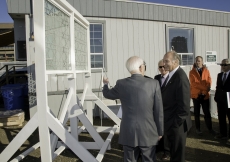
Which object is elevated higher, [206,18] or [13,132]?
[206,18]

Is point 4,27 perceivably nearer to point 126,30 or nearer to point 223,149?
point 126,30

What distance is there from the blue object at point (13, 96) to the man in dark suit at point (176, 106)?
5721mm

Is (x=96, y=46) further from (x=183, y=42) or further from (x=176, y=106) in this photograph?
(x=176, y=106)

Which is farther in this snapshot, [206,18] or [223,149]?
[206,18]

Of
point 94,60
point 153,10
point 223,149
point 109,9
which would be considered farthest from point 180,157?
point 153,10

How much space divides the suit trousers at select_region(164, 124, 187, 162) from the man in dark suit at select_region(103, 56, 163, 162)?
401 millimetres

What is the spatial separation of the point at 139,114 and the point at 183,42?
22.6ft

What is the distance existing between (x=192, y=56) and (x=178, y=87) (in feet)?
21.3

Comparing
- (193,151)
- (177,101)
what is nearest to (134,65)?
(177,101)

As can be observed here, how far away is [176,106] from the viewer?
9.18 feet

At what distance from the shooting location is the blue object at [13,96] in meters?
7.08

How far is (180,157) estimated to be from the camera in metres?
2.84

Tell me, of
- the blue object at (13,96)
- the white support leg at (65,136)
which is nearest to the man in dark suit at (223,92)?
the white support leg at (65,136)

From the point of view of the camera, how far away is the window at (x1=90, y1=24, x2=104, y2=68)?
732 centimetres
